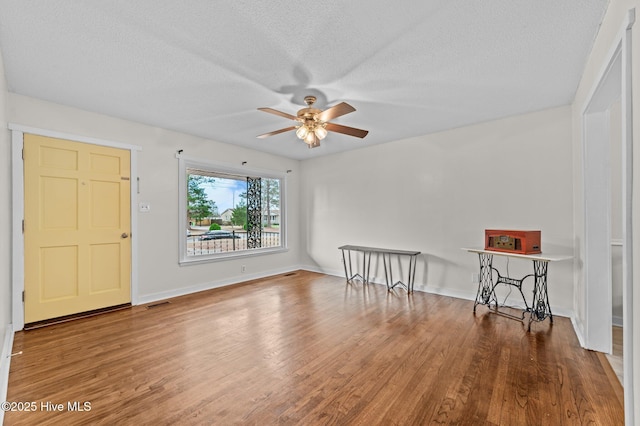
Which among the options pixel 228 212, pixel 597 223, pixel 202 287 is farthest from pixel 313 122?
pixel 202 287

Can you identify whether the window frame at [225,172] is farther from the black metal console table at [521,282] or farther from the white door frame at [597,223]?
the white door frame at [597,223]

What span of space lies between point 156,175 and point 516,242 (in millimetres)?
4829

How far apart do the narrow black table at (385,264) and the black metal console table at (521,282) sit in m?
0.94

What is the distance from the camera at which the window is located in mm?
4633

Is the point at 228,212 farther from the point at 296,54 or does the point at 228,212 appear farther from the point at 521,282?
the point at 521,282

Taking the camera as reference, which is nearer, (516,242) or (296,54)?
(296,54)

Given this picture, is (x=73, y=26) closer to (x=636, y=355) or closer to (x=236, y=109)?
(x=236, y=109)

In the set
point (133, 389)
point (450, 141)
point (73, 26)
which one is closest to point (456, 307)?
point (450, 141)

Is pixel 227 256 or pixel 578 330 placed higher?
pixel 227 256

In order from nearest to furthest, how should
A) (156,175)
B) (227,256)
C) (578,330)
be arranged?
(578,330), (156,175), (227,256)

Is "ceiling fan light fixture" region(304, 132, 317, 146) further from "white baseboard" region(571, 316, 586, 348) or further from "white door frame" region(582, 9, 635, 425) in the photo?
"white baseboard" region(571, 316, 586, 348)

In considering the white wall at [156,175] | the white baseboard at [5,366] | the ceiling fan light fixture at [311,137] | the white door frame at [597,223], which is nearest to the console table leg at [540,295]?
the white door frame at [597,223]

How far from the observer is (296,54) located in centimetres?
221

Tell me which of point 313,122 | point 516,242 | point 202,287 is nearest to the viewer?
point 313,122
